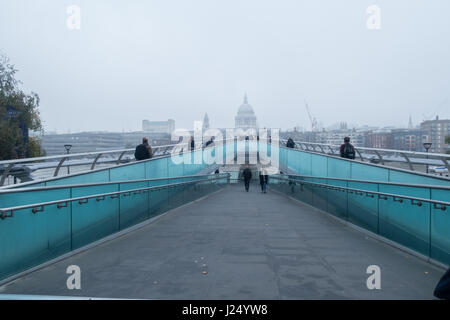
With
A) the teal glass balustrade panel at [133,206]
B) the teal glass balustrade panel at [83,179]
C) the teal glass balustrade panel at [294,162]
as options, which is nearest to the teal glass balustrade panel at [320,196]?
the teal glass balustrade panel at [133,206]

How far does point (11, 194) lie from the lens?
5.39 m

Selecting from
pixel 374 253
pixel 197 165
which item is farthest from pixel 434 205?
pixel 197 165

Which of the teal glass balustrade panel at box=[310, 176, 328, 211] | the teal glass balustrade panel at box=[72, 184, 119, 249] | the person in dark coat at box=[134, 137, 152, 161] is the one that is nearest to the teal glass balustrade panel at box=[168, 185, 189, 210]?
the person in dark coat at box=[134, 137, 152, 161]

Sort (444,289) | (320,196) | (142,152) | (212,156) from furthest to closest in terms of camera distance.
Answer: (212,156)
(142,152)
(320,196)
(444,289)

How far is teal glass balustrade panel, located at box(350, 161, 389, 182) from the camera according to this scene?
956 cm

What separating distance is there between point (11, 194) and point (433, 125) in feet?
274

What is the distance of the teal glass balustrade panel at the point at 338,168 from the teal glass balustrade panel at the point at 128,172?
18.7 feet

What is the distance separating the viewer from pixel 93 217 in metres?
7.29

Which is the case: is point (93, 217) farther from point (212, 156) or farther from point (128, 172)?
point (212, 156)

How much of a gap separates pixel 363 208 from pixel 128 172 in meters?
5.53

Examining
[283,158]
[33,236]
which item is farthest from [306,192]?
[283,158]

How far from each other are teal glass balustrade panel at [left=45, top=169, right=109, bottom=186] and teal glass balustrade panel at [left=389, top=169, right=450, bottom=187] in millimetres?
5941

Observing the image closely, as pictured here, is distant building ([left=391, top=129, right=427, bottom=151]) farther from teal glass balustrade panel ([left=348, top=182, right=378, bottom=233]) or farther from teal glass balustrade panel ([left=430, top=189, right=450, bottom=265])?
teal glass balustrade panel ([left=430, top=189, right=450, bottom=265])
